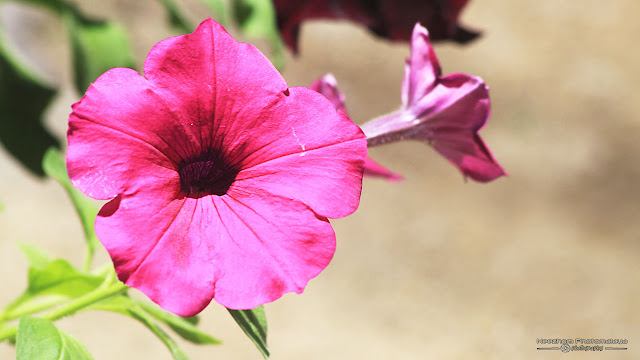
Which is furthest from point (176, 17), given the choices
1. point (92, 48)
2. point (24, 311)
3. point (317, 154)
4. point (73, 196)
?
point (317, 154)

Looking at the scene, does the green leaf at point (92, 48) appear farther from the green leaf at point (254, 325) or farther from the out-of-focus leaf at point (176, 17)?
the green leaf at point (254, 325)

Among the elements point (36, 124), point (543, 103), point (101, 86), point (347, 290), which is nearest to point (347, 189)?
point (101, 86)

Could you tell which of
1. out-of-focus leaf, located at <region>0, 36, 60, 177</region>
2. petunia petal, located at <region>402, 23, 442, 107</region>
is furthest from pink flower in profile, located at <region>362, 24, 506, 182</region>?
out-of-focus leaf, located at <region>0, 36, 60, 177</region>

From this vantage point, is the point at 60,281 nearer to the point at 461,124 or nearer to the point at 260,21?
the point at 461,124

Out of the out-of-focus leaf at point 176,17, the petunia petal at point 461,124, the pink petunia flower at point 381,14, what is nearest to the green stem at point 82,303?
the petunia petal at point 461,124

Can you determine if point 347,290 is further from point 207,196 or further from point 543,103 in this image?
point 207,196

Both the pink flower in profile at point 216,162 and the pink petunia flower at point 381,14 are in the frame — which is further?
the pink petunia flower at point 381,14

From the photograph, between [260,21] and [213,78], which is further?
[260,21]
